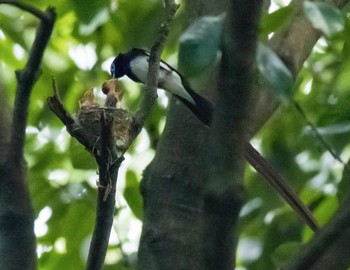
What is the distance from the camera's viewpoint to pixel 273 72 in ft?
3.81

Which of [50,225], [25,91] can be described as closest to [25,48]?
[50,225]

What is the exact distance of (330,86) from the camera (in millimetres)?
2672

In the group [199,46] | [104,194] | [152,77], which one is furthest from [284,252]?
[199,46]

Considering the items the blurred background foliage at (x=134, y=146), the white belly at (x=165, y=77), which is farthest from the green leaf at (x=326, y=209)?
the white belly at (x=165, y=77)

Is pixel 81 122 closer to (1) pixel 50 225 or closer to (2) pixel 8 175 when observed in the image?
(2) pixel 8 175

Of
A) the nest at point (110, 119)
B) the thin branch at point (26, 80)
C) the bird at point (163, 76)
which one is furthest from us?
the bird at point (163, 76)

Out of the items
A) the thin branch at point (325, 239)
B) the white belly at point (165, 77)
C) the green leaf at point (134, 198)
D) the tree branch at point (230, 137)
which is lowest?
the thin branch at point (325, 239)

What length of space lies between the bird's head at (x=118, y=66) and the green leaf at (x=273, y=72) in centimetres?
189

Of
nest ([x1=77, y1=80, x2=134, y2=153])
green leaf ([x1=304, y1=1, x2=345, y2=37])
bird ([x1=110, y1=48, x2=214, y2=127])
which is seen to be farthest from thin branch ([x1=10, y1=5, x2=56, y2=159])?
green leaf ([x1=304, y1=1, x2=345, y2=37])

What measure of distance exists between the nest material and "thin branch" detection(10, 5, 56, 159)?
0.15 metres

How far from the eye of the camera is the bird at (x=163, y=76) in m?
2.49

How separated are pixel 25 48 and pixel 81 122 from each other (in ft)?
3.76

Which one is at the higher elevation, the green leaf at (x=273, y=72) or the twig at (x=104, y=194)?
the twig at (x=104, y=194)

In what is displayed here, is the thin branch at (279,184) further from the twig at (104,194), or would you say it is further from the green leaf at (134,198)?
the twig at (104,194)
